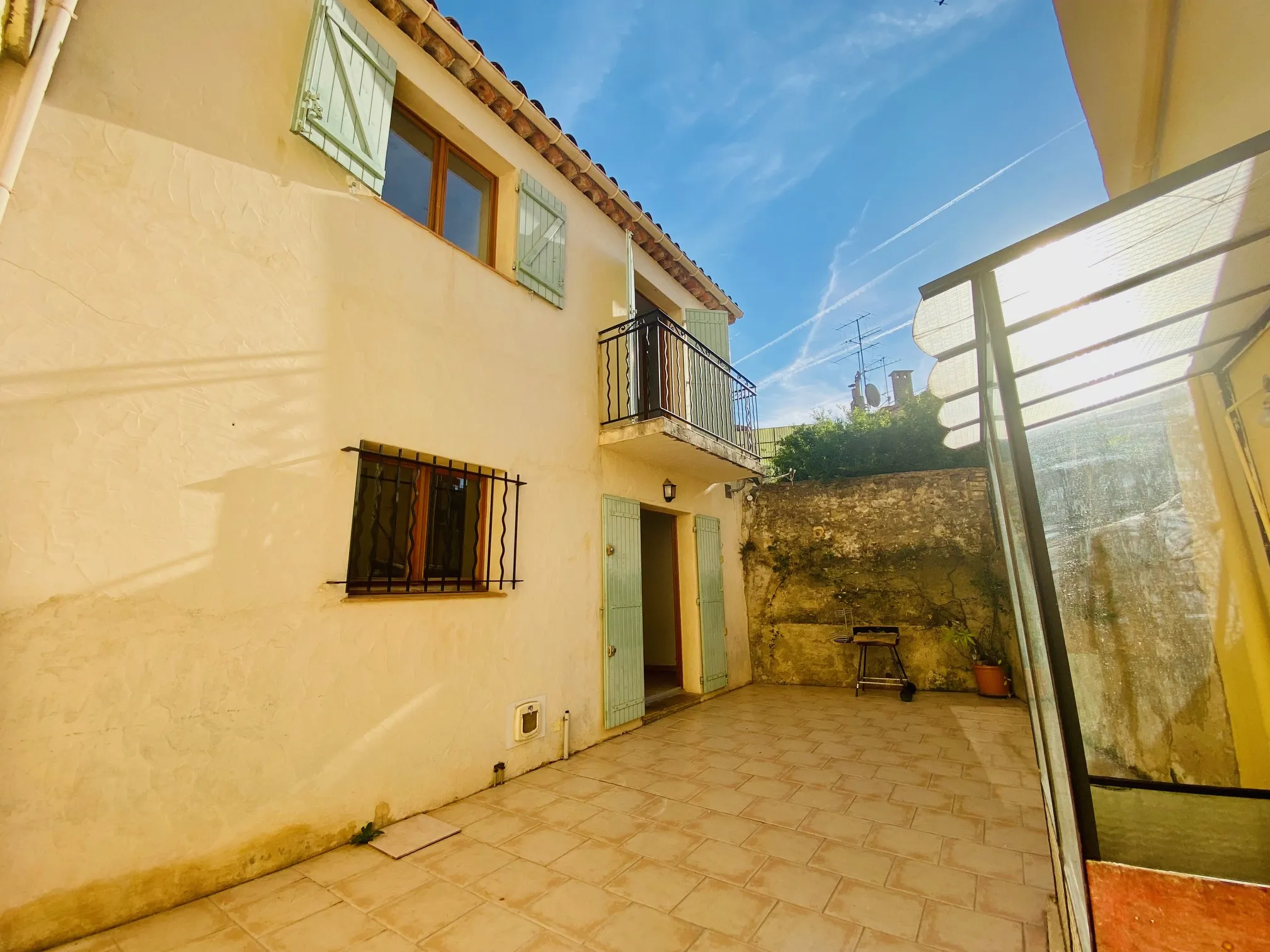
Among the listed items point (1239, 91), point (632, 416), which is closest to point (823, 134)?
point (632, 416)

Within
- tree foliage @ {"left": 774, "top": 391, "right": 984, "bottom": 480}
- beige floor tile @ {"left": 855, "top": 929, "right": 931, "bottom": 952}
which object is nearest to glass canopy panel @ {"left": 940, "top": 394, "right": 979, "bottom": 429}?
beige floor tile @ {"left": 855, "top": 929, "right": 931, "bottom": 952}

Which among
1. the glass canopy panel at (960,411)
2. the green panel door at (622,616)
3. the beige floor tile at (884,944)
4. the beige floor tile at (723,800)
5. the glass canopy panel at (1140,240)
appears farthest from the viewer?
the green panel door at (622,616)

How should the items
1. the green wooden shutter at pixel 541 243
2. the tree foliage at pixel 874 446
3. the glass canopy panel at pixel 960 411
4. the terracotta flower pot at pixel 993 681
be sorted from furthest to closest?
the tree foliage at pixel 874 446 < the terracotta flower pot at pixel 993 681 < the green wooden shutter at pixel 541 243 < the glass canopy panel at pixel 960 411

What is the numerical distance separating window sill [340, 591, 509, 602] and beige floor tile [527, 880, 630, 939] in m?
1.96

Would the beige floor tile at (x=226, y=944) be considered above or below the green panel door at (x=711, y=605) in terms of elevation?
below

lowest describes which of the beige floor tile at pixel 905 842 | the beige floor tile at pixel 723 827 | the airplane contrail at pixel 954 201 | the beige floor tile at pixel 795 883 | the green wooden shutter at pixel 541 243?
the beige floor tile at pixel 723 827

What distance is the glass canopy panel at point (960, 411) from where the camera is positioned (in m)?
3.70

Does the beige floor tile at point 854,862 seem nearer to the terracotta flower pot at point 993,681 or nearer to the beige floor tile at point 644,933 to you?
the beige floor tile at point 644,933

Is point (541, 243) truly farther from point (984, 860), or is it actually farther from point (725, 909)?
point (984, 860)

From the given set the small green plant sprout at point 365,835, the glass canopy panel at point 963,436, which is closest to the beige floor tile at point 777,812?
the small green plant sprout at point 365,835

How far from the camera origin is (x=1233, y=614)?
2955mm

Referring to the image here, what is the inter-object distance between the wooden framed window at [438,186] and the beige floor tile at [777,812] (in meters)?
5.00

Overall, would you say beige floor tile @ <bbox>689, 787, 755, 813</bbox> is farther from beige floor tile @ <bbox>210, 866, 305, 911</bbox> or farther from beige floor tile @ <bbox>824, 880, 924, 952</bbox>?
beige floor tile @ <bbox>210, 866, 305, 911</bbox>

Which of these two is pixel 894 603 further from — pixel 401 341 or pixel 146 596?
pixel 146 596
